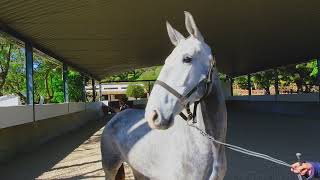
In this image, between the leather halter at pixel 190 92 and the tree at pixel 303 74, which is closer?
the leather halter at pixel 190 92

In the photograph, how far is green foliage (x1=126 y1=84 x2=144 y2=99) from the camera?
69.3 m

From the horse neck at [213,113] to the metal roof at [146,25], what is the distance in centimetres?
843

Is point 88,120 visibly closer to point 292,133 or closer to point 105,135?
point 292,133

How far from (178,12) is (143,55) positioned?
40.6 feet

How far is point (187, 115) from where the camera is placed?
11.9ft

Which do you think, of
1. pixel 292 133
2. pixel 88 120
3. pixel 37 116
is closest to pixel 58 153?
pixel 37 116

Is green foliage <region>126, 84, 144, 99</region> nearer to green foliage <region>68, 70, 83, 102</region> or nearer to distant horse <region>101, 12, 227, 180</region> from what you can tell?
green foliage <region>68, 70, 83, 102</region>

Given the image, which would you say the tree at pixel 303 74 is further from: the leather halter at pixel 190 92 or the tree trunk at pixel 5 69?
the leather halter at pixel 190 92

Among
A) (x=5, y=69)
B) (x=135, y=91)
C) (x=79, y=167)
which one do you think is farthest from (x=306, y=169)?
(x=135, y=91)

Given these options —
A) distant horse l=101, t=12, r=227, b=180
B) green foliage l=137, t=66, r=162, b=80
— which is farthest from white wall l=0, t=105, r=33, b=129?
green foliage l=137, t=66, r=162, b=80

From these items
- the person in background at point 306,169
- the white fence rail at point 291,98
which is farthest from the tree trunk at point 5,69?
the person in background at point 306,169

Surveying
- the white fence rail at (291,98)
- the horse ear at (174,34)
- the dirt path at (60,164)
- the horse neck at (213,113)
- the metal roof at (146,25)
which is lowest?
the dirt path at (60,164)

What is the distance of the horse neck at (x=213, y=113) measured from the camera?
354 cm

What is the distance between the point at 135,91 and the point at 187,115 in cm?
6579
